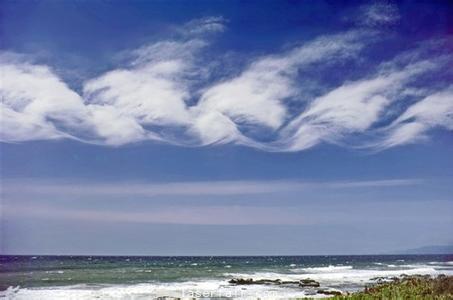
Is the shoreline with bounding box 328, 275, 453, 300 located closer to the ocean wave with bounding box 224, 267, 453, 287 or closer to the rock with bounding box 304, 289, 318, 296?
the rock with bounding box 304, 289, 318, 296

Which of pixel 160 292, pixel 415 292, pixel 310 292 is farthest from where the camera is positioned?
pixel 160 292

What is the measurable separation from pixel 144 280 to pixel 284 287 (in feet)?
17.4

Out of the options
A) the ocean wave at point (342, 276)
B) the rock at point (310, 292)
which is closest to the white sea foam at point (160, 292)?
the rock at point (310, 292)

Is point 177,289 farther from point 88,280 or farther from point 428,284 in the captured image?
point 428,284

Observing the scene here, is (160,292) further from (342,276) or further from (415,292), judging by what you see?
(342,276)

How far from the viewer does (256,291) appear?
42.9 ft

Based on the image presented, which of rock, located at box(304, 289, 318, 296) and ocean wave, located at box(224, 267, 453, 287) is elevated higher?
ocean wave, located at box(224, 267, 453, 287)

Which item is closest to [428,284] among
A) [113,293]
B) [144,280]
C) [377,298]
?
[377,298]

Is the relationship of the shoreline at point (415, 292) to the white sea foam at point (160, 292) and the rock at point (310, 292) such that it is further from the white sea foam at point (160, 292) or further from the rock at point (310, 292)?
the rock at point (310, 292)

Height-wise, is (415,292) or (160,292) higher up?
(160,292)

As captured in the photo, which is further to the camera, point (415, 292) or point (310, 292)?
point (310, 292)

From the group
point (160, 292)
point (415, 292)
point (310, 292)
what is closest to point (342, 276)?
point (310, 292)

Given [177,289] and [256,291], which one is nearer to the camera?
[256,291]

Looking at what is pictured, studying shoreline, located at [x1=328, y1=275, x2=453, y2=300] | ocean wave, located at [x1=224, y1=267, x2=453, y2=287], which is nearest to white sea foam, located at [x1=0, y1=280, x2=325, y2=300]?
ocean wave, located at [x1=224, y1=267, x2=453, y2=287]
